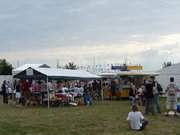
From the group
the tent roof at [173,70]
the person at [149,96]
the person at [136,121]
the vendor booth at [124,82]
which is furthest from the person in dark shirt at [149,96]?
the tent roof at [173,70]

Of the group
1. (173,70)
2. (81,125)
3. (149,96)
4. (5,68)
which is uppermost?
(5,68)

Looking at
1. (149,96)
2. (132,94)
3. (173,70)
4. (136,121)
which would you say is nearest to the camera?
(136,121)

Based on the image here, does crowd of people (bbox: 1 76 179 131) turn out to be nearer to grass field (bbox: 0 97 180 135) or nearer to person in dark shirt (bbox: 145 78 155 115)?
person in dark shirt (bbox: 145 78 155 115)

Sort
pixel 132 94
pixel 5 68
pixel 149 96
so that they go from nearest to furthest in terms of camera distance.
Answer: pixel 149 96 < pixel 132 94 < pixel 5 68

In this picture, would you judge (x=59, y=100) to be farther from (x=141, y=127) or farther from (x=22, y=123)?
(x=141, y=127)

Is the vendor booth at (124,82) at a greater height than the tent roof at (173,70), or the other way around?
the tent roof at (173,70)

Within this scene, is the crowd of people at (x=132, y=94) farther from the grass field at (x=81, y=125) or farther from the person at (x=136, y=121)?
the grass field at (x=81, y=125)

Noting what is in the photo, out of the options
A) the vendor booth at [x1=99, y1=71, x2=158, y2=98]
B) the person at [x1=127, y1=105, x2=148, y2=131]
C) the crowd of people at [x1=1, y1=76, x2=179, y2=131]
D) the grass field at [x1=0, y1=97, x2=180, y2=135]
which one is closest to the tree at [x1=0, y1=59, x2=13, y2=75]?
the crowd of people at [x1=1, y1=76, x2=179, y2=131]

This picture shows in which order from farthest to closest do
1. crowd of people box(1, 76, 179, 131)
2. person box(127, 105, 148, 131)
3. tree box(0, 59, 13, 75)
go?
tree box(0, 59, 13, 75) < crowd of people box(1, 76, 179, 131) < person box(127, 105, 148, 131)

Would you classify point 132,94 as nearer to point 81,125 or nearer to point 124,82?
point 81,125

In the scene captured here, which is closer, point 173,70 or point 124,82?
point 124,82

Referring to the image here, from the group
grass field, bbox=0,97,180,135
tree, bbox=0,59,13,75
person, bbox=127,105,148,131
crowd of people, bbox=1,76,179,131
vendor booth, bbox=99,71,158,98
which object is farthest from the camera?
tree, bbox=0,59,13,75

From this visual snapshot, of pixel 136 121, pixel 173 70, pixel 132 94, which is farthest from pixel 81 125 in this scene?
pixel 173 70

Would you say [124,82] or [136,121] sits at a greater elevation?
[124,82]
